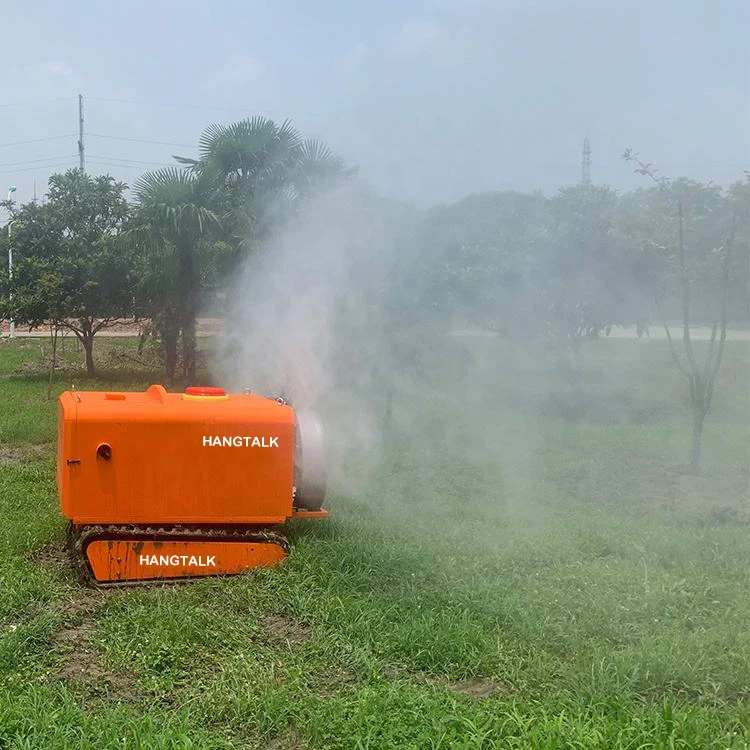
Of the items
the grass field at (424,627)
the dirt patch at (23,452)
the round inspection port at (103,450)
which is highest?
the round inspection port at (103,450)

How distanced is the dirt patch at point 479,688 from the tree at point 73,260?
13.4 m

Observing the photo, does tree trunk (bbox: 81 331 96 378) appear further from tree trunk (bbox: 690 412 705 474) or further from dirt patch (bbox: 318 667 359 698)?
dirt patch (bbox: 318 667 359 698)

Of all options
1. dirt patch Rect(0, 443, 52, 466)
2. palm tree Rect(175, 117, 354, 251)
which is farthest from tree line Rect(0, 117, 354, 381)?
dirt patch Rect(0, 443, 52, 466)

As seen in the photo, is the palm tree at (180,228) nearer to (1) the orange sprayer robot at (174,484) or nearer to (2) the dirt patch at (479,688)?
(1) the orange sprayer robot at (174,484)

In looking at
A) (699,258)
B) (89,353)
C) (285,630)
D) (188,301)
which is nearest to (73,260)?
(89,353)

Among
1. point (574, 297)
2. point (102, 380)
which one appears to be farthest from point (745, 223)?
point (102, 380)

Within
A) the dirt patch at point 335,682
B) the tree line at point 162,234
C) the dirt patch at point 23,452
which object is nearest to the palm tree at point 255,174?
the tree line at point 162,234

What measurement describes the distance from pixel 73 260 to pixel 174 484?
12.4 m

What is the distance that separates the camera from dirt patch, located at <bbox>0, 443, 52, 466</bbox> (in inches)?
324

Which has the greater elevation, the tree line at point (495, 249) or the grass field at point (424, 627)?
the tree line at point (495, 249)

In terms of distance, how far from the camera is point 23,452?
8.67 m

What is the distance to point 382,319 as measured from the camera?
8.51m

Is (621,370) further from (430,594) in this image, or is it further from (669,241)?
(430,594)

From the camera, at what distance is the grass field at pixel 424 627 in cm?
316
